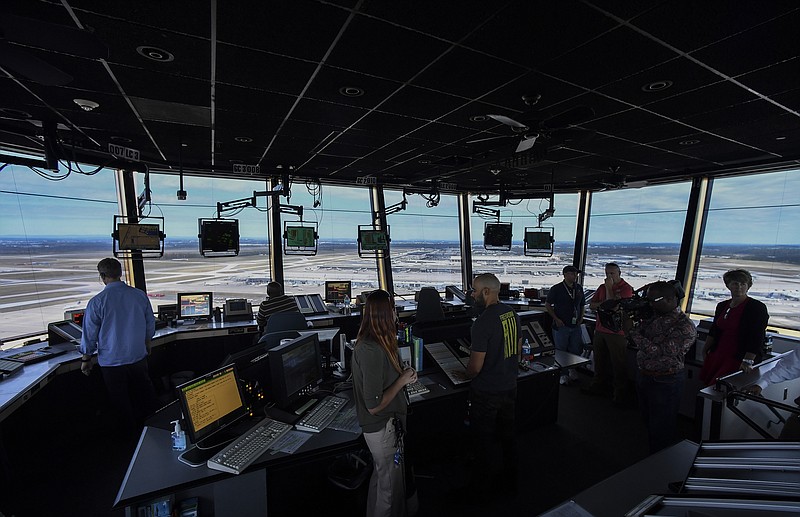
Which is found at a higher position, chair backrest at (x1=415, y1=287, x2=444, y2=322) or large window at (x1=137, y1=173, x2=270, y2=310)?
large window at (x1=137, y1=173, x2=270, y2=310)

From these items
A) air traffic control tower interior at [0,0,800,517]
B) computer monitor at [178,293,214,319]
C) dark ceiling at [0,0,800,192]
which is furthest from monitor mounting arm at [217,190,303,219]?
computer monitor at [178,293,214,319]

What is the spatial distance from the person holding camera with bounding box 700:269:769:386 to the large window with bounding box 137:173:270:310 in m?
6.12

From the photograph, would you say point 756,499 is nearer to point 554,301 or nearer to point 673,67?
point 673,67

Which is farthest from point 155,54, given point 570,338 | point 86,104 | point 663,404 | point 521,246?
point 521,246

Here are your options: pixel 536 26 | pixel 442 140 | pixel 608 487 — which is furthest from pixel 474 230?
pixel 608 487

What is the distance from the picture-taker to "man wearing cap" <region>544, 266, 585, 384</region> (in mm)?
5559

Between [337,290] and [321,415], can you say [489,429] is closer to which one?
[321,415]

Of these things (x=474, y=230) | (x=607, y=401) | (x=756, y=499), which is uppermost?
(x=474, y=230)

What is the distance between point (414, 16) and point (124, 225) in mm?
4837

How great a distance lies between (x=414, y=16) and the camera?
2049 mm

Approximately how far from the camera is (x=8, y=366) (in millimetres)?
3439

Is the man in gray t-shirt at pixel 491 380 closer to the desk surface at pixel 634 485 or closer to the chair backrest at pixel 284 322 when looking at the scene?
the desk surface at pixel 634 485

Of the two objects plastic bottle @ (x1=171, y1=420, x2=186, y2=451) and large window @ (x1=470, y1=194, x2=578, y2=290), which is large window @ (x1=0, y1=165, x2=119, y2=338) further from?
large window @ (x1=470, y1=194, x2=578, y2=290)

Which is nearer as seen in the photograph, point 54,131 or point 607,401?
point 54,131
